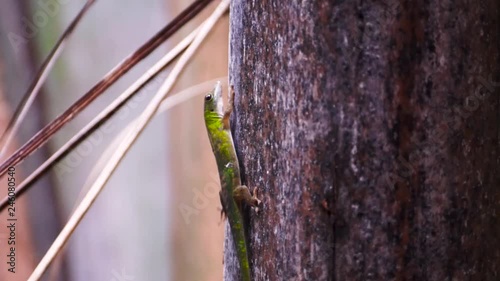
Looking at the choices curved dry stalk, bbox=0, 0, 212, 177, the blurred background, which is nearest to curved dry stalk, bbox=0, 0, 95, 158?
curved dry stalk, bbox=0, 0, 212, 177

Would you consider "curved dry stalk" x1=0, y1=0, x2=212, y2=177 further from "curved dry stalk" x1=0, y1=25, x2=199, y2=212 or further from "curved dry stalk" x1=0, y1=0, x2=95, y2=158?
"curved dry stalk" x1=0, y1=0, x2=95, y2=158

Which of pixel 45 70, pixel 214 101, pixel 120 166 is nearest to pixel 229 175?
pixel 214 101

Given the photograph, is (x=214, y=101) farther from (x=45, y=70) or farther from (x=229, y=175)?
(x=45, y=70)

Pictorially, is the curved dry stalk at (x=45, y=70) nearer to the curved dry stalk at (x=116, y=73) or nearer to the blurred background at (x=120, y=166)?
the curved dry stalk at (x=116, y=73)

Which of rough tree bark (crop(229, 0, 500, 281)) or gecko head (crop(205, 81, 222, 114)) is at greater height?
gecko head (crop(205, 81, 222, 114))

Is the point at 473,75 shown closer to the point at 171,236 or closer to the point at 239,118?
the point at 239,118

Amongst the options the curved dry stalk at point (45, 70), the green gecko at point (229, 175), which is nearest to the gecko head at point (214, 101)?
the green gecko at point (229, 175)
